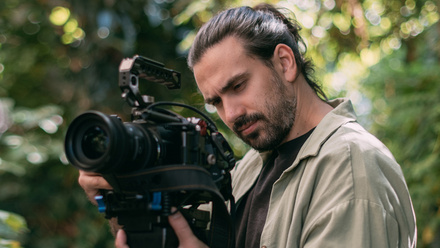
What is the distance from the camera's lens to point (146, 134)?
1403 mm

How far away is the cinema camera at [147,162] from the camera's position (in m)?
1.32

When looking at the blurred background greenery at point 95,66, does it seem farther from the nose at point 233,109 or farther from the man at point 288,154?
the nose at point 233,109

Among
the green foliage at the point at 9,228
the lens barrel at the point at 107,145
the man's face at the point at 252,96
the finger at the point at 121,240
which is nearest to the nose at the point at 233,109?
the man's face at the point at 252,96

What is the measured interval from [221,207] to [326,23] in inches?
112

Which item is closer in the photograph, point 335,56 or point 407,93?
point 407,93

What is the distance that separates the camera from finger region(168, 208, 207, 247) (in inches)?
56.9

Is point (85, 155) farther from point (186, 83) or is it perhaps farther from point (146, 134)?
point (186, 83)

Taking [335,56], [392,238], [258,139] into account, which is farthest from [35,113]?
[392,238]

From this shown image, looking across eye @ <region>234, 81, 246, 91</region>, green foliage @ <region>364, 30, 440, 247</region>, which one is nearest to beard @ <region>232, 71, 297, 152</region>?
eye @ <region>234, 81, 246, 91</region>

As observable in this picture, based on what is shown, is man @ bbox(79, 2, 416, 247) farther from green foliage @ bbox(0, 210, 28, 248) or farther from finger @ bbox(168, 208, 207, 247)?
green foliage @ bbox(0, 210, 28, 248)

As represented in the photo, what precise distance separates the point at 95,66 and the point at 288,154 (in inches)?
109

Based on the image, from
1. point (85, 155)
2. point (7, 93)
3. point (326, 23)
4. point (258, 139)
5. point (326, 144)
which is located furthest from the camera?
point (7, 93)

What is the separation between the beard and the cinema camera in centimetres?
18

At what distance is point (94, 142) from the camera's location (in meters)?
1.35
